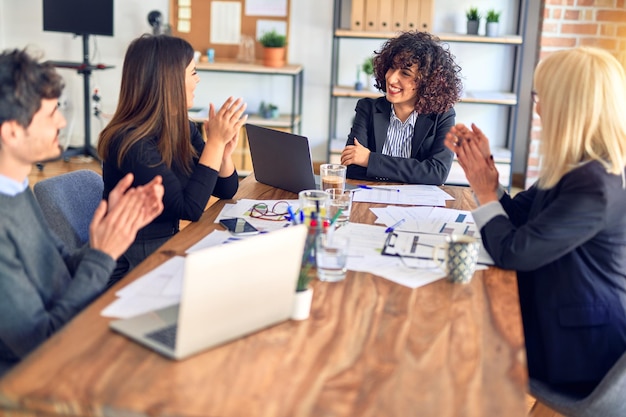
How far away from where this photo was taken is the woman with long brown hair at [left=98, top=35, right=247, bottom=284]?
220 cm

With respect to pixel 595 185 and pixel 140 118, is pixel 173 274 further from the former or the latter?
pixel 595 185

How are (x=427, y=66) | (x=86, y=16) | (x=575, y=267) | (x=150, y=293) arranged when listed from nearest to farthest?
(x=150, y=293) < (x=575, y=267) < (x=427, y=66) < (x=86, y=16)

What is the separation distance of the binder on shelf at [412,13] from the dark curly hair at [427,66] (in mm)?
2189

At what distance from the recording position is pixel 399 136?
2990mm

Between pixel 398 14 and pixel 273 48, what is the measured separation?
33.7 inches

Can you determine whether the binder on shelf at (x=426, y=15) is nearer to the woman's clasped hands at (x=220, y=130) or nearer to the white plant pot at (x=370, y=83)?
the white plant pot at (x=370, y=83)

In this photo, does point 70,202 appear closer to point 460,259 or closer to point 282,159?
point 282,159

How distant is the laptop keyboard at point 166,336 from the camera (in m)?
1.34

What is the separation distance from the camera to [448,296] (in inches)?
64.2

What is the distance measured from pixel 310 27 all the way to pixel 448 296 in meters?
4.20

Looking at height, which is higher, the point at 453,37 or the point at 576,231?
the point at 453,37

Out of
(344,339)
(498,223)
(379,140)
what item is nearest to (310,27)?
(379,140)

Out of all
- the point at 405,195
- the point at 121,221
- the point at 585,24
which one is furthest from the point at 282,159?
the point at 585,24

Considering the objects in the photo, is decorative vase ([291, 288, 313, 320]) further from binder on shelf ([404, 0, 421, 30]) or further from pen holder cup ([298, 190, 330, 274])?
binder on shelf ([404, 0, 421, 30])
